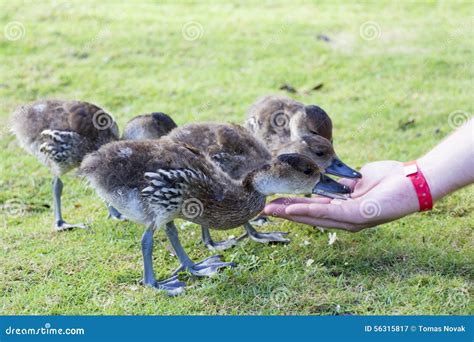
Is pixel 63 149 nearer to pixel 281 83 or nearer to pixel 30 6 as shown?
pixel 281 83

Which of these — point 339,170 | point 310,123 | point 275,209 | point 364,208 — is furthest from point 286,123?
point 364,208

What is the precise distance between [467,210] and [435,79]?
4085 millimetres

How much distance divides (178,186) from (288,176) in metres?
0.88

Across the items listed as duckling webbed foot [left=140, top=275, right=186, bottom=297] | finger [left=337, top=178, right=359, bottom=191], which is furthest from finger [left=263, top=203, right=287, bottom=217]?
duckling webbed foot [left=140, top=275, right=186, bottom=297]

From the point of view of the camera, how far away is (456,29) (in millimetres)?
11859

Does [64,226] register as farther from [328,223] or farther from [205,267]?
[328,223]

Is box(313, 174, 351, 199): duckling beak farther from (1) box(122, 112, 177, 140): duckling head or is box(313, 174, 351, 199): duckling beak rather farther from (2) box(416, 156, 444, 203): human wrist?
(1) box(122, 112, 177, 140): duckling head

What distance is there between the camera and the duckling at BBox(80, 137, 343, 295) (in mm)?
5047

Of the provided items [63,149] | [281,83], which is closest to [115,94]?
[281,83]

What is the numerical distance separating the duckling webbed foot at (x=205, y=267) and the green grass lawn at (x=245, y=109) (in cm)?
9

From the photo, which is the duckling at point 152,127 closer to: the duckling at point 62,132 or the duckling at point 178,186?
the duckling at point 62,132

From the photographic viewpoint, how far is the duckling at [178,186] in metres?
5.05

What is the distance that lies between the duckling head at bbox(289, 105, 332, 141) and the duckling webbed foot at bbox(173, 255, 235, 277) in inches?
58.4

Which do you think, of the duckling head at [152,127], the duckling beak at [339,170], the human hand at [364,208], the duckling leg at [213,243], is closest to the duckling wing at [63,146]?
the duckling head at [152,127]
